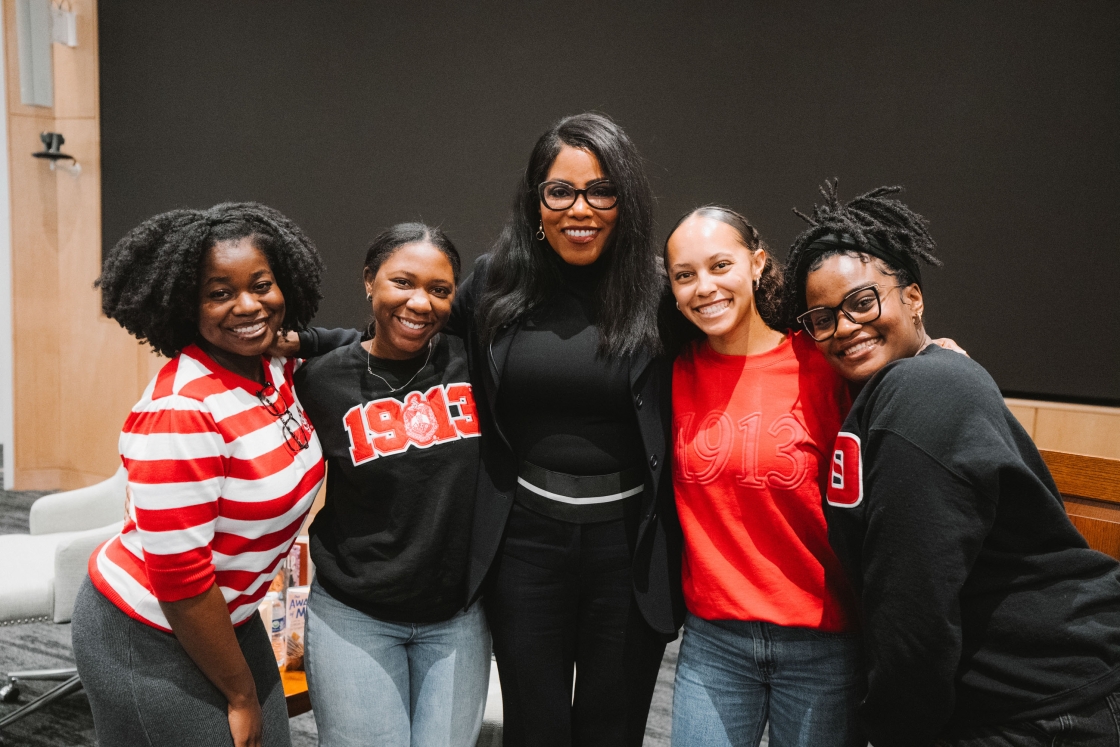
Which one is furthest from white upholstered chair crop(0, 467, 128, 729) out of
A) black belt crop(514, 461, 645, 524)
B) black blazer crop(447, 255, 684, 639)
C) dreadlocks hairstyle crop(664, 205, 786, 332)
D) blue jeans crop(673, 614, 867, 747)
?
dreadlocks hairstyle crop(664, 205, 786, 332)

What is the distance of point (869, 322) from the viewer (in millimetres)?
1271

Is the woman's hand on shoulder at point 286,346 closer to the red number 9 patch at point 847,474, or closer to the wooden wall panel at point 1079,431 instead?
the red number 9 patch at point 847,474

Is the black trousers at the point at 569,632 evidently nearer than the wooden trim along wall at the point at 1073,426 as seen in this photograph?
Yes

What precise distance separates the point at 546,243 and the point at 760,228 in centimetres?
187

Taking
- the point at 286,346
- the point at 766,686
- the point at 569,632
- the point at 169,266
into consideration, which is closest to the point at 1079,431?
the point at 766,686

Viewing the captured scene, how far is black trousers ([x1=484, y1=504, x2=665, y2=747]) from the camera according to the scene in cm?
152

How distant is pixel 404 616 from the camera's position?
4.93 ft

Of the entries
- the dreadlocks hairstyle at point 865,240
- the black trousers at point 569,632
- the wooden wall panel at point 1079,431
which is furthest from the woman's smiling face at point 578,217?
the wooden wall panel at point 1079,431

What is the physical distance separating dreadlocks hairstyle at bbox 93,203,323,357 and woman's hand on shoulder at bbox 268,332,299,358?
0.16 meters

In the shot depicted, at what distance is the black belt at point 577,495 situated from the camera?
151cm

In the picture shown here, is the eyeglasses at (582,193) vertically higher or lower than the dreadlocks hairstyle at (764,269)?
higher

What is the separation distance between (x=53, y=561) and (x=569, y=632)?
84.0 inches

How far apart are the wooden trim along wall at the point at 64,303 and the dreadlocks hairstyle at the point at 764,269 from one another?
4431mm

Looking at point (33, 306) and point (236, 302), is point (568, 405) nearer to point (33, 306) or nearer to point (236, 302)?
point (236, 302)
